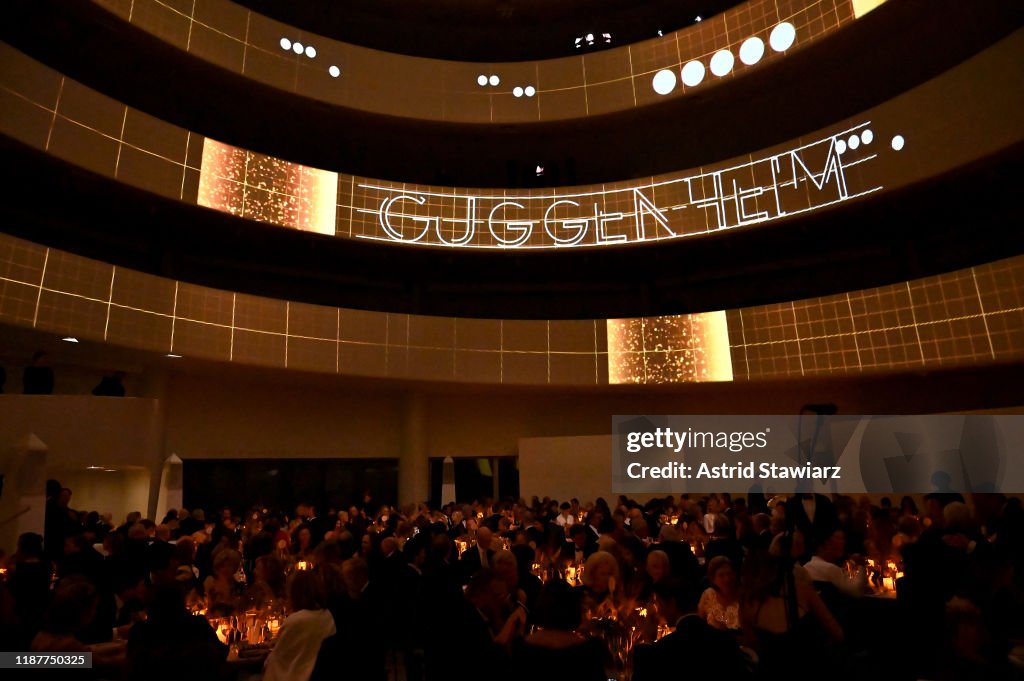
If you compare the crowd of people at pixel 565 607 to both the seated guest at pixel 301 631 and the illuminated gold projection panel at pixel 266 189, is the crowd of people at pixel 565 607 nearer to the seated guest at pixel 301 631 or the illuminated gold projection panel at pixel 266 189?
the seated guest at pixel 301 631

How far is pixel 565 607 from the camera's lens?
3.54 meters

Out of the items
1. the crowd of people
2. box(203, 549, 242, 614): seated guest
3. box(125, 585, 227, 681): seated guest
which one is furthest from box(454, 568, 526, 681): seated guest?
box(203, 549, 242, 614): seated guest

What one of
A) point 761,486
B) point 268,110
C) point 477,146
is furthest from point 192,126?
point 761,486

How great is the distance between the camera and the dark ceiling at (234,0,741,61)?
21.8m

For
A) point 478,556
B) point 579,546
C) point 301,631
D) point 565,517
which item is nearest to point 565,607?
point 301,631

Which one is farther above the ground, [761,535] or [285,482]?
[285,482]

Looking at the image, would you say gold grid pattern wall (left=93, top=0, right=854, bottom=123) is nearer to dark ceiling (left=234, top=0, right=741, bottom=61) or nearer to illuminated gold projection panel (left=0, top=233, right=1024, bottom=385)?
dark ceiling (left=234, top=0, right=741, bottom=61)

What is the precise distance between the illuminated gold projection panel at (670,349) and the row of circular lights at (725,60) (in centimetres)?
628

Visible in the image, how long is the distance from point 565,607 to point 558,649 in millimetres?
198

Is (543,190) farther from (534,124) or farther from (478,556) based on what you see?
(478,556)

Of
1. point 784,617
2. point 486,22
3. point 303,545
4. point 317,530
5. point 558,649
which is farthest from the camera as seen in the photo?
point 486,22

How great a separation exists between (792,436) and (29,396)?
1588 cm

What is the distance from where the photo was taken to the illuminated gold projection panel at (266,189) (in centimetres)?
1608

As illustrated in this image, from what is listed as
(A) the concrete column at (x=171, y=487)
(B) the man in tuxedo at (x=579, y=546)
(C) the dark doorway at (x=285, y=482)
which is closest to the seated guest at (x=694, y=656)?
(B) the man in tuxedo at (x=579, y=546)
